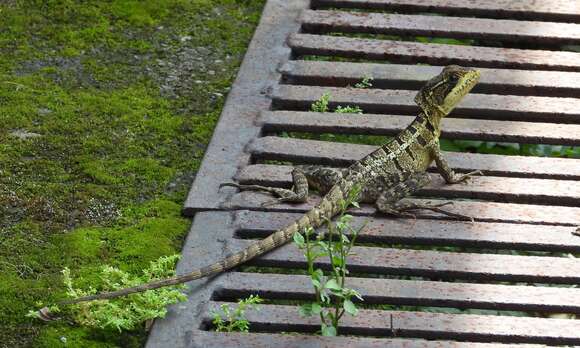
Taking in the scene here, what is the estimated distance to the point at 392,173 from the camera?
18.5 ft

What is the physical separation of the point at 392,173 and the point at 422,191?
0.61 feet

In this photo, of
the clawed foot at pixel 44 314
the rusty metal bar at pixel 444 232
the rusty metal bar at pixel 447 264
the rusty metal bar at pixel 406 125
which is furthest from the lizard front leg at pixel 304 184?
the clawed foot at pixel 44 314

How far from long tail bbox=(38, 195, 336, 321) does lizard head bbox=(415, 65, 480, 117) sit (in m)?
0.86

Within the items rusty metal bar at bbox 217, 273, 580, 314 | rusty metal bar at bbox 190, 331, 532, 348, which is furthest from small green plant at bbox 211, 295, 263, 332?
rusty metal bar at bbox 217, 273, 580, 314

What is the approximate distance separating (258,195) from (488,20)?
235 centimetres

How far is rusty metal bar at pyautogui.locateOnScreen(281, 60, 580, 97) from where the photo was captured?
6441mm

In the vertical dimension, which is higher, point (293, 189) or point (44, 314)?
point (293, 189)

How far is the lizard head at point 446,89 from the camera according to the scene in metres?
5.82

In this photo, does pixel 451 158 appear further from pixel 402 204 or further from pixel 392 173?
pixel 402 204

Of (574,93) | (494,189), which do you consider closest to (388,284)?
(494,189)

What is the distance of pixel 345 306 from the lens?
4.37m

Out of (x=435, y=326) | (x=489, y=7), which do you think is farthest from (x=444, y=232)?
(x=489, y=7)

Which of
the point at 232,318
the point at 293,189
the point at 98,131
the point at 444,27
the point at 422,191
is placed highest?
the point at 444,27

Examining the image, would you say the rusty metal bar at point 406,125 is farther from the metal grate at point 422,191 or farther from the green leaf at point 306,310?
the green leaf at point 306,310
